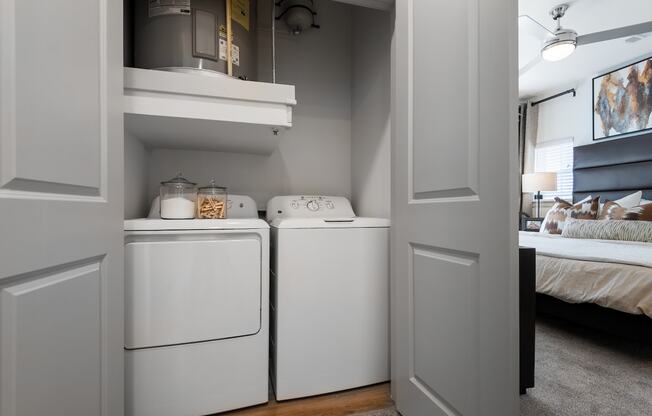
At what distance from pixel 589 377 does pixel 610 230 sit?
174cm

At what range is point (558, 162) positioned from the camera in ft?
13.9

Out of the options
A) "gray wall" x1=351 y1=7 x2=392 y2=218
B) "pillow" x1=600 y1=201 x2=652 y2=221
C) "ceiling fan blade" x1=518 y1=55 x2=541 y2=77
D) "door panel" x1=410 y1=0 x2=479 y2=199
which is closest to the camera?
"door panel" x1=410 y1=0 x2=479 y2=199

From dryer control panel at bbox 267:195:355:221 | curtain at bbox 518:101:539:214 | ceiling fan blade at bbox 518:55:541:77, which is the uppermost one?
ceiling fan blade at bbox 518:55:541:77

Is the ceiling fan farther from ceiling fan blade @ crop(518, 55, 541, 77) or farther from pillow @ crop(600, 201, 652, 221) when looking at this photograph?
pillow @ crop(600, 201, 652, 221)

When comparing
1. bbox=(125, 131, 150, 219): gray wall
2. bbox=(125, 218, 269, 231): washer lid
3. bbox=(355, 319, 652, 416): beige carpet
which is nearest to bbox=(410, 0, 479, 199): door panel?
bbox=(125, 218, 269, 231): washer lid

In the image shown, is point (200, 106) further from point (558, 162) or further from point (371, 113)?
point (558, 162)

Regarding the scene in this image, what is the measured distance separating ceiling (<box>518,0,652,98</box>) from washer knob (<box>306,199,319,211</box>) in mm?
2436

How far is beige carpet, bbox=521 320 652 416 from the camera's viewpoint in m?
1.30

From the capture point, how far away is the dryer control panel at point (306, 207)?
5.69 ft

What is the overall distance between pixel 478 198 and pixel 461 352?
1.58ft

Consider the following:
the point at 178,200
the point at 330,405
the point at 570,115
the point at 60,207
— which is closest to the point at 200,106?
the point at 178,200

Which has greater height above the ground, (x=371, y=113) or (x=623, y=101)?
(x=623, y=101)

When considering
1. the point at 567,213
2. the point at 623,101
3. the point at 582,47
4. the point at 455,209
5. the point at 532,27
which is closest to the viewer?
the point at 455,209

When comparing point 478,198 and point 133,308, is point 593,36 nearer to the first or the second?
point 478,198
